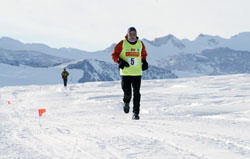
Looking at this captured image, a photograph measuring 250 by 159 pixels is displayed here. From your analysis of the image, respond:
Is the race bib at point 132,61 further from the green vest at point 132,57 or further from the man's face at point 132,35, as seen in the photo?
the man's face at point 132,35

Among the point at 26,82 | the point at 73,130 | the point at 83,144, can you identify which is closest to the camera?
the point at 83,144

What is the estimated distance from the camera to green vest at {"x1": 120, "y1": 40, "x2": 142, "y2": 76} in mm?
5617

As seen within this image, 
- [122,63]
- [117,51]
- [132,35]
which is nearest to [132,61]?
[122,63]

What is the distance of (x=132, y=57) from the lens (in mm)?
5672

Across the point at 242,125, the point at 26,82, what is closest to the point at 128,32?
the point at 242,125

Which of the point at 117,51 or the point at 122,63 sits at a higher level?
the point at 117,51

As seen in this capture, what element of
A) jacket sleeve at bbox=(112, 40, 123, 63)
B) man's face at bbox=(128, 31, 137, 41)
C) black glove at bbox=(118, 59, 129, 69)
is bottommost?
black glove at bbox=(118, 59, 129, 69)

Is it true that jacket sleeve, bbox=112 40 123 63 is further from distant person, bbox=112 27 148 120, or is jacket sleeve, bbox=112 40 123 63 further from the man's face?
the man's face

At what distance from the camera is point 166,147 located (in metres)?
3.02

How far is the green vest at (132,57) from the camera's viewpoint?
5.62 meters

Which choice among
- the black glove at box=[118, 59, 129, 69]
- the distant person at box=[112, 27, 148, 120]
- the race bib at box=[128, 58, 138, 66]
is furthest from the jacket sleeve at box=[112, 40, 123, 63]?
the race bib at box=[128, 58, 138, 66]

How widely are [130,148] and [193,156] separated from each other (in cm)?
67

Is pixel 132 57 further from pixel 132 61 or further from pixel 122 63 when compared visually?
pixel 122 63

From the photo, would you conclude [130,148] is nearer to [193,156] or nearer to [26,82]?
[193,156]
